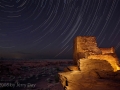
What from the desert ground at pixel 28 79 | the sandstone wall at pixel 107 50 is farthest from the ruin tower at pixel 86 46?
the desert ground at pixel 28 79

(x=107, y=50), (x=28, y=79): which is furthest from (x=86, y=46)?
(x=28, y=79)

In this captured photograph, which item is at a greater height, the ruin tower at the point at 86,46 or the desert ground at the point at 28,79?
the ruin tower at the point at 86,46

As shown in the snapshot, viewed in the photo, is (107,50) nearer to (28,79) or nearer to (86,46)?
(86,46)

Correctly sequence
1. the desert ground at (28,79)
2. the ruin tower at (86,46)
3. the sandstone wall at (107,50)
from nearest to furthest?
the ruin tower at (86,46) → the sandstone wall at (107,50) → the desert ground at (28,79)

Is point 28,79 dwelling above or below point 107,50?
below

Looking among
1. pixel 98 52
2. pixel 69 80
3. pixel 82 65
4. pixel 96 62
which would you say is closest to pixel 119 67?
pixel 98 52

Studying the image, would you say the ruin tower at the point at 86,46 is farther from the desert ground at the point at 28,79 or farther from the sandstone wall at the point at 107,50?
the desert ground at the point at 28,79

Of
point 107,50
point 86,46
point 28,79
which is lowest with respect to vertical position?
point 28,79

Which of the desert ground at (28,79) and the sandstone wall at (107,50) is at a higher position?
the sandstone wall at (107,50)

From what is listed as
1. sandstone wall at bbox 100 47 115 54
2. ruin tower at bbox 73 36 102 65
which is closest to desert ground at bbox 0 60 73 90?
ruin tower at bbox 73 36 102 65

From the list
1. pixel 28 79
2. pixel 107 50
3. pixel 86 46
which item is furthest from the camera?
pixel 28 79

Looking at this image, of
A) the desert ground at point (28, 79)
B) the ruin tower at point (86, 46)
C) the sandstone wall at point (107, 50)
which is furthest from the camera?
the desert ground at point (28, 79)

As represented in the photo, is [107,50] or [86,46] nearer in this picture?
[86,46]

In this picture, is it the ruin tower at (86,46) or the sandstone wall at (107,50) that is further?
the sandstone wall at (107,50)
